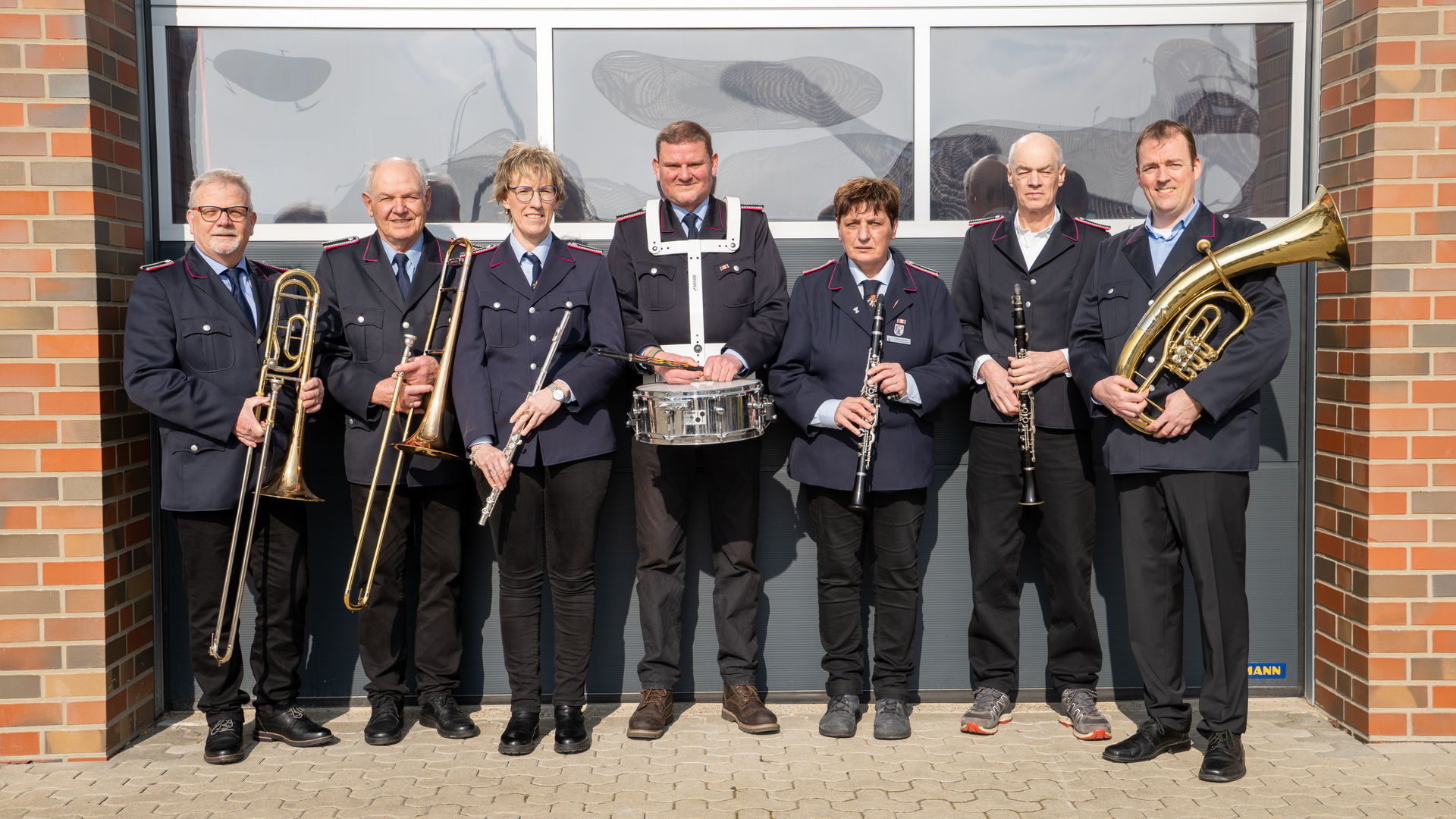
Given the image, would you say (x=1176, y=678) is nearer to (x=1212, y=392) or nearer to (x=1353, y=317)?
(x=1212, y=392)

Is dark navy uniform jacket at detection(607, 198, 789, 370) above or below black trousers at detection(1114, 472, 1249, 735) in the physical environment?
above

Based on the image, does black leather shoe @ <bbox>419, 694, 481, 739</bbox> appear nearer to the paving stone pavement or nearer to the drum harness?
the paving stone pavement

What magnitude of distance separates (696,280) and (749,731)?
5.78 ft

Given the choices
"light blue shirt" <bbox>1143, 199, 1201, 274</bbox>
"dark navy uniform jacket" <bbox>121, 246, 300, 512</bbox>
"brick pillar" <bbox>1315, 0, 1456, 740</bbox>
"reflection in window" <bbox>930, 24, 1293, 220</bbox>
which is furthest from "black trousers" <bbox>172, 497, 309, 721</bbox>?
"brick pillar" <bbox>1315, 0, 1456, 740</bbox>

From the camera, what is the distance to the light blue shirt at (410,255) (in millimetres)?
4250

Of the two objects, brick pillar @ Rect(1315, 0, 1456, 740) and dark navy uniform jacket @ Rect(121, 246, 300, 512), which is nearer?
dark navy uniform jacket @ Rect(121, 246, 300, 512)

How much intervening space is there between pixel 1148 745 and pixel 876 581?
114cm

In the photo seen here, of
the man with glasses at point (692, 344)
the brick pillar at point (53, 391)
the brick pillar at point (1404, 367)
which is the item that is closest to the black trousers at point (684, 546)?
the man with glasses at point (692, 344)

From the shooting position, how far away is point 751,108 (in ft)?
15.9

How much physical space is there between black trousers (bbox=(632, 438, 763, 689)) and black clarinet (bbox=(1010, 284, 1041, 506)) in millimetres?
1019

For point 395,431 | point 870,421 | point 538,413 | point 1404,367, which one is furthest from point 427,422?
point 1404,367

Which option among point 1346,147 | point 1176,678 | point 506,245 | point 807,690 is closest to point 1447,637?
point 1176,678

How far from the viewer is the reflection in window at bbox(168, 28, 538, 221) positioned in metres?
4.76

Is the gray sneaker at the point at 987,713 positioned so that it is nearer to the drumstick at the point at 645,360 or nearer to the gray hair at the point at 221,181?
the drumstick at the point at 645,360
